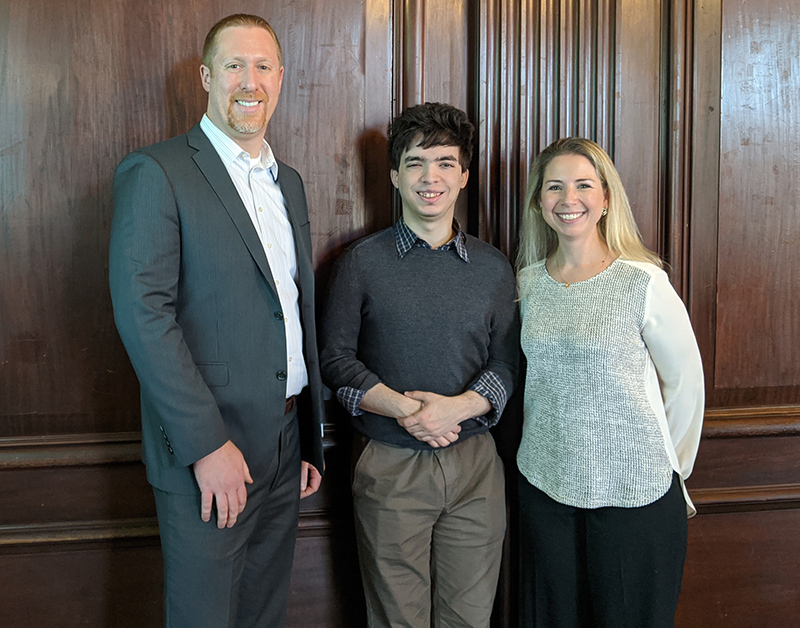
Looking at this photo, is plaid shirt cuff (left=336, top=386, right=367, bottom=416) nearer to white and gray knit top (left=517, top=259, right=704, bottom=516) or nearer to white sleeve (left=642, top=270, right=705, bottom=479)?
white and gray knit top (left=517, top=259, right=704, bottom=516)

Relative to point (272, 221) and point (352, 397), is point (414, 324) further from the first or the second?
point (272, 221)

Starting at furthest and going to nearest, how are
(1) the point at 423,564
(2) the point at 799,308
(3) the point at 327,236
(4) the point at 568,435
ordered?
(2) the point at 799,308 → (3) the point at 327,236 → (1) the point at 423,564 → (4) the point at 568,435

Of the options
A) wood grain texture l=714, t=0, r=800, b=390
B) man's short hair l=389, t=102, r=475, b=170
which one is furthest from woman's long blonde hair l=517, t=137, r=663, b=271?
wood grain texture l=714, t=0, r=800, b=390

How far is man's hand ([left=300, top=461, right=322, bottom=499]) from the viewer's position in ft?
5.62

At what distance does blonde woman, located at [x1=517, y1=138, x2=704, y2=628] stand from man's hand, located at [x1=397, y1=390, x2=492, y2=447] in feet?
0.57

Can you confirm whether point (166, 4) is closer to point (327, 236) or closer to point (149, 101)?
point (149, 101)

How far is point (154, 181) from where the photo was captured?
1321 millimetres

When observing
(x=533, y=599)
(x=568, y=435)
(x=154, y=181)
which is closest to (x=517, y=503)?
(x=533, y=599)

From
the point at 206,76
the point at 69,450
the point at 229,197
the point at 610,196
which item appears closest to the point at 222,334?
the point at 229,197

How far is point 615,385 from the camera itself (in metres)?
1.56

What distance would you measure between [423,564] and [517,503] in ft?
1.55

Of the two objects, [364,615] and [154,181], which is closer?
[154,181]

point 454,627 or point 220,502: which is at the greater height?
point 220,502

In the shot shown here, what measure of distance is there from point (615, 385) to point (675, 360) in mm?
182
